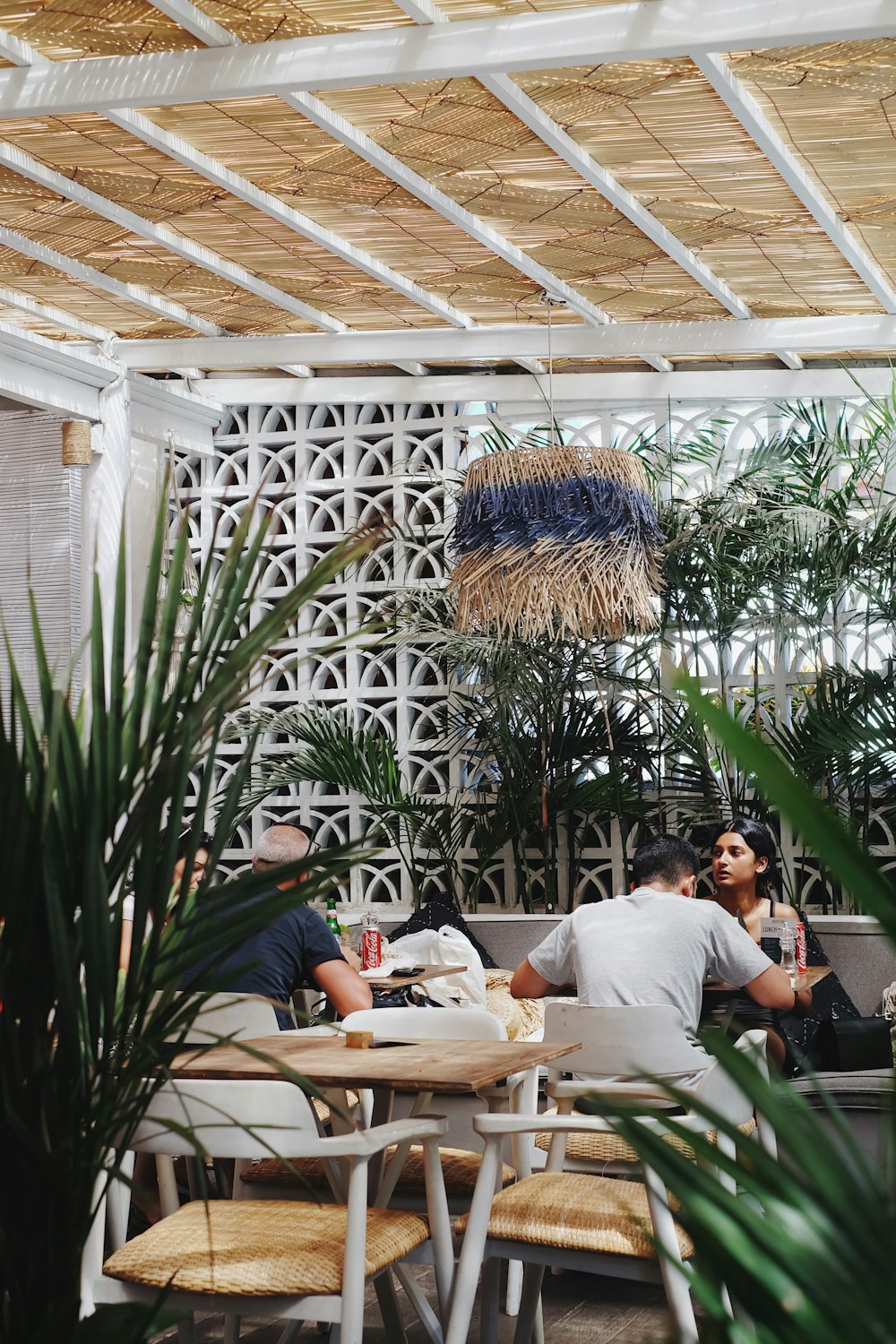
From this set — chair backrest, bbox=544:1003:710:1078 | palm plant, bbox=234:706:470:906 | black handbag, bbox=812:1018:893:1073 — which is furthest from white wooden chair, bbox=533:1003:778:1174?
palm plant, bbox=234:706:470:906

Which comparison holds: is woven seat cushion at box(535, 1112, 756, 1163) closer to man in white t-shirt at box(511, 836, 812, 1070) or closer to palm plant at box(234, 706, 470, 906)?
man in white t-shirt at box(511, 836, 812, 1070)

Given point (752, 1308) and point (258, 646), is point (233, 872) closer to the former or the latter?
point (258, 646)

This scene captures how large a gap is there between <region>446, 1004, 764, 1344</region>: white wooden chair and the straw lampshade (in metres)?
4.89

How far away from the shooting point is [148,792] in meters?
1.97


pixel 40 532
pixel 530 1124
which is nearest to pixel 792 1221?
pixel 530 1124

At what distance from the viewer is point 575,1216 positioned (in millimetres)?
3318

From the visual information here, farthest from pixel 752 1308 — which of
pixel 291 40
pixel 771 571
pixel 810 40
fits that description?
pixel 771 571

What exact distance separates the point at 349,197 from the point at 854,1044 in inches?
156

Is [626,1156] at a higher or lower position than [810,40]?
lower

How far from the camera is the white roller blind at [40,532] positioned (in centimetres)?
789

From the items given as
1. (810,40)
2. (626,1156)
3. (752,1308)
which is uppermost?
(810,40)

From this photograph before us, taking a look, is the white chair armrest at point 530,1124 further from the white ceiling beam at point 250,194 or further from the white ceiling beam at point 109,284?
the white ceiling beam at point 109,284

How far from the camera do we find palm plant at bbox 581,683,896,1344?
1.05m

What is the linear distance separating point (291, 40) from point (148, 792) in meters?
3.53
